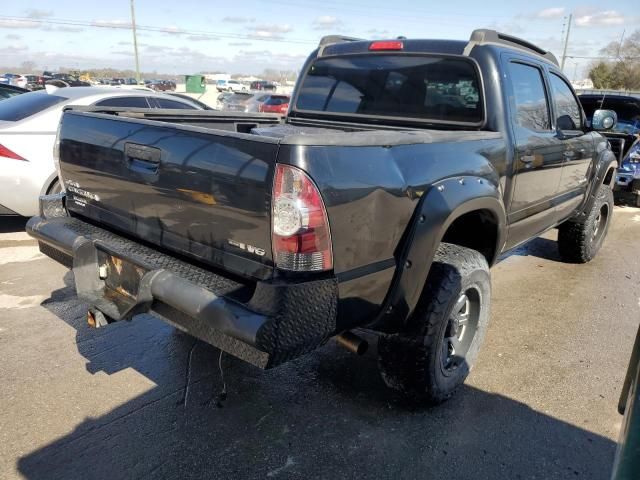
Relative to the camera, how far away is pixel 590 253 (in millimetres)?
5734

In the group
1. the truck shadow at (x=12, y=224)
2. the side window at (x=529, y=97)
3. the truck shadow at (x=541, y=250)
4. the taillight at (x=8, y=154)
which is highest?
the side window at (x=529, y=97)

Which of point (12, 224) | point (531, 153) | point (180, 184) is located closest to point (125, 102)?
point (12, 224)

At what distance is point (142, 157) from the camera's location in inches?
98.3

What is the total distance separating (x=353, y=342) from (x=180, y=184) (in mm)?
1120

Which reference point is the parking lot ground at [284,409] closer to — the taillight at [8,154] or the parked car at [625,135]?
the taillight at [8,154]

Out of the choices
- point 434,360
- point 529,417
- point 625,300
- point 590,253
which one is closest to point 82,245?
point 434,360

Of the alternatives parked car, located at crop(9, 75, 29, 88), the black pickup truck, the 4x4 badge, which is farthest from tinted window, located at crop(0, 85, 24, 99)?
parked car, located at crop(9, 75, 29, 88)

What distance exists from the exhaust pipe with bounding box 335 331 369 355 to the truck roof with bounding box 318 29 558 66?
7.01ft

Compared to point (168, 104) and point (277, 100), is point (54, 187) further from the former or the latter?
point (277, 100)

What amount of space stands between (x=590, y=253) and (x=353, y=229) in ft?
15.0

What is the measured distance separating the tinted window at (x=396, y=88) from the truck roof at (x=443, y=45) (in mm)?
64

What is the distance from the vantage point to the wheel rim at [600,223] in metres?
5.81

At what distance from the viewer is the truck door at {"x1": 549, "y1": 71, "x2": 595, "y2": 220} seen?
429cm

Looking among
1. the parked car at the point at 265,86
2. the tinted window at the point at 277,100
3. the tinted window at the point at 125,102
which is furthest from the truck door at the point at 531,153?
the parked car at the point at 265,86
